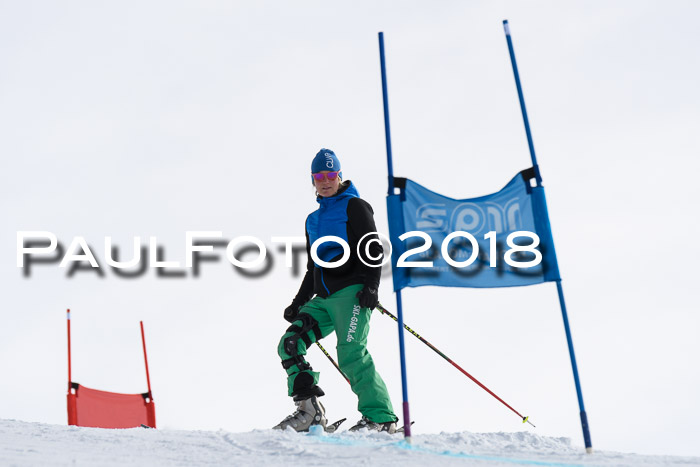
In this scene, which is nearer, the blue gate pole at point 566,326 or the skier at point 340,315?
the blue gate pole at point 566,326

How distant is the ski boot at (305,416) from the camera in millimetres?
5551

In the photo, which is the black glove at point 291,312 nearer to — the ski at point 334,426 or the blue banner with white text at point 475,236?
the ski at point 334,426

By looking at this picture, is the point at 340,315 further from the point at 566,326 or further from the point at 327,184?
the point at 566,326

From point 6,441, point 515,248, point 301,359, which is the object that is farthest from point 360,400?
point 6,441

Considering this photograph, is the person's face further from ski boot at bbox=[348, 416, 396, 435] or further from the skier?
ski boot at bbox=[348, 416, 396, 435]

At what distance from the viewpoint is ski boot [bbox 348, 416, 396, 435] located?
5.62 metres

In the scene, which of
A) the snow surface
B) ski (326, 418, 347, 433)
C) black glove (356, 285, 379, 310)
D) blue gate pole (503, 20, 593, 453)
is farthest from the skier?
blue gate pole (503, 20, 593, 453)

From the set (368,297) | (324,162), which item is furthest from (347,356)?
A: (324,162)

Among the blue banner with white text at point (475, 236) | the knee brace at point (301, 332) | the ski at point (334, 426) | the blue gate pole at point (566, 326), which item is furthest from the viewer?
the ski at point (334, 426)

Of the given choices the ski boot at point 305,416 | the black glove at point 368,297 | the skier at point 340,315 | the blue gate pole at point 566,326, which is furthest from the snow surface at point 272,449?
the black glove at point 368,297

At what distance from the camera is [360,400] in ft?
18.7

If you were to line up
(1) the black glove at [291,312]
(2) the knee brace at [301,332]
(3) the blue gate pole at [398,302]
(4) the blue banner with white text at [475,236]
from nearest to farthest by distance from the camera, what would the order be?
1. (3) the blue gate pole at [398,302]
2. (4) the blue banner with white text at [475,236]
3. (2) the knee brace at [301,332]
4. (1) the black glove at [291,312]

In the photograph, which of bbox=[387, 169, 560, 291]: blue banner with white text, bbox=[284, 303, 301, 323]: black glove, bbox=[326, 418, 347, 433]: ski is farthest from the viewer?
bbox=[284, 303, 301, 323]: black glove

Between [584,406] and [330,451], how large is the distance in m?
1.70
